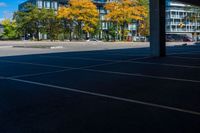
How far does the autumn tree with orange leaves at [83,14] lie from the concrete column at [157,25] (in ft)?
151

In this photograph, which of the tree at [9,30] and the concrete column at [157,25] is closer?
the concrete column at [157,25]

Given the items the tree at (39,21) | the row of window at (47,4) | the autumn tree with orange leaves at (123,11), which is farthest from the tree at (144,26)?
the row of window at (47,4)

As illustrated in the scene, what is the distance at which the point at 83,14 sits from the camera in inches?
2566

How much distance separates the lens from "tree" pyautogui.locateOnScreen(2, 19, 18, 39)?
85.9m

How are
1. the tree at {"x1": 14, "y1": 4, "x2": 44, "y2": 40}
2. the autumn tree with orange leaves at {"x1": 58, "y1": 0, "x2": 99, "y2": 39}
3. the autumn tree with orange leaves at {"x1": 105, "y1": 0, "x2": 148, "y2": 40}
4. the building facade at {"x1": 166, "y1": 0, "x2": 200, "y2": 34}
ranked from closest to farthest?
the autumn tree with orange leaves at {"x1": 105, "y1": 0, "x2": 148, "y2": 40} → the autumn tree with orange leaves at {"x1": 58, "y1": 0, "x2": 99, "y2": 39} → the tree at {"x1": 14, "y1": 4, "x2": 44, "y2": 40} → the building facade at {"x1": 166, "y1": 0, "x2": 200, "y2": 34}

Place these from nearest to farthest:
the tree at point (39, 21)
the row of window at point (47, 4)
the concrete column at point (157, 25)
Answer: the concrete column at point (157, 25)
the tree at point (39, 21)
the row of window at point (47, 4)

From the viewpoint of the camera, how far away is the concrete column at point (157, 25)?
1964 cm

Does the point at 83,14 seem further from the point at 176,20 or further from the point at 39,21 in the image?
the point at 176,20

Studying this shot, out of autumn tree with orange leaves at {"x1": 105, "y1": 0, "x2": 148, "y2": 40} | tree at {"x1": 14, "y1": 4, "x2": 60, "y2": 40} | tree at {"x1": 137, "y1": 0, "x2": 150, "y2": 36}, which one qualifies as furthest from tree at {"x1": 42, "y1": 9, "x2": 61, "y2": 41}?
tree at {"x1": 137, "y1": 0, "x2": 150, "y2": 36}

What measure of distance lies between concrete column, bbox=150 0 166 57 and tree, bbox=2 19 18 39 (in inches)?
2810

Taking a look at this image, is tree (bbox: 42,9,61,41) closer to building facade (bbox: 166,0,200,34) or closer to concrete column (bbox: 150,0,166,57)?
building facade (bbox: 166,0,200,34)

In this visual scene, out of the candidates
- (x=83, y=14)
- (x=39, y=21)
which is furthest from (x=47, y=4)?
(x=83, y=14)

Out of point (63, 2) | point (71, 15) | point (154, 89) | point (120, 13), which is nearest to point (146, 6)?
point (120, 13)

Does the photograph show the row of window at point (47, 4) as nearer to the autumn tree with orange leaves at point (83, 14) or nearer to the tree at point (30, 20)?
the tree at point (30, 20)
